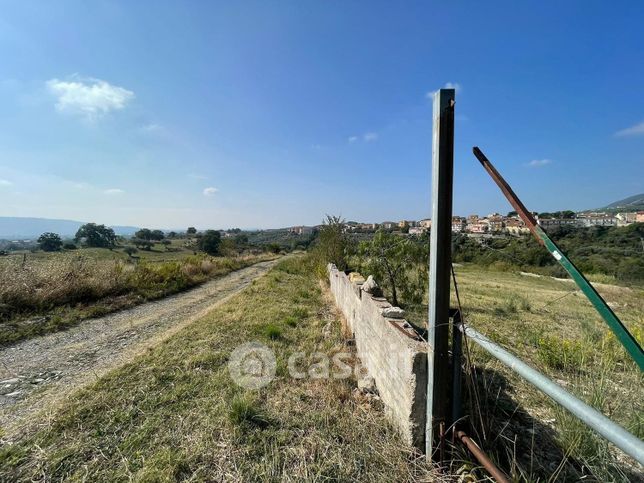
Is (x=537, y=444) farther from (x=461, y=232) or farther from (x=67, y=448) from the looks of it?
(x=67, y=448)

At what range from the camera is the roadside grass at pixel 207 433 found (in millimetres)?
2373

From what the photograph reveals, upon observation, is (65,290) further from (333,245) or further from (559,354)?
(559,354)

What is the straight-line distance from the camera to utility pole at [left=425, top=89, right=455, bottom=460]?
83.5 inches

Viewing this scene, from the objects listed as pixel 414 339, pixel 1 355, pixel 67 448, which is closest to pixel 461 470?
pixel 414 339

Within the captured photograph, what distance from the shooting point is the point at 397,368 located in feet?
8.95

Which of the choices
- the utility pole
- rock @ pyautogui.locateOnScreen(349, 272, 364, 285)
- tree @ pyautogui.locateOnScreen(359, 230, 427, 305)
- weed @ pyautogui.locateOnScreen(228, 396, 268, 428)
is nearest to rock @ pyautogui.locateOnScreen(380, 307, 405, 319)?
the utility pole

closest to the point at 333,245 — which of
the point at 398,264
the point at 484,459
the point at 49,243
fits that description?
the point at 398,264

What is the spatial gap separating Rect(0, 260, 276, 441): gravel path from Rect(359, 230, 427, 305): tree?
5.31 m

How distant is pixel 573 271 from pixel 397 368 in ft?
5.68

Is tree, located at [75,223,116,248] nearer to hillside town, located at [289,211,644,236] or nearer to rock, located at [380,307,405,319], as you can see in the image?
hillside town, located at [289,211,644,236]

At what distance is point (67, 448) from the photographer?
8.63 feet

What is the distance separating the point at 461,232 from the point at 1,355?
785 centimetres

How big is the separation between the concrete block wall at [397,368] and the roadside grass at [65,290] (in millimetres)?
7075

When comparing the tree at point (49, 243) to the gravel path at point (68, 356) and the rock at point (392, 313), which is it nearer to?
the gravel path at point (68, 356)
